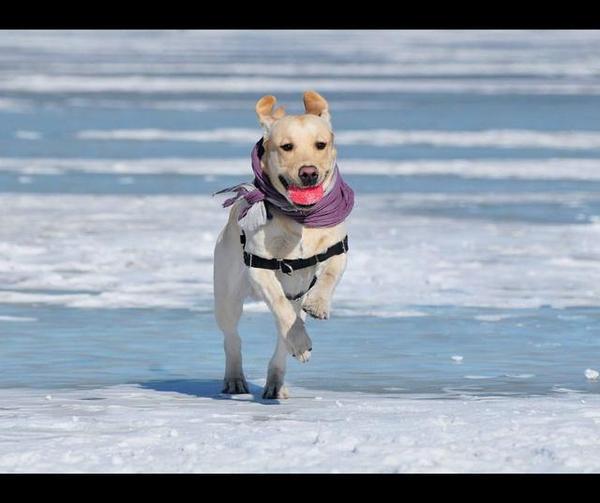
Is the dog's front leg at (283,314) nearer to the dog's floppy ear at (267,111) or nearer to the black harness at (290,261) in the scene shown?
the black harness at (290,261)

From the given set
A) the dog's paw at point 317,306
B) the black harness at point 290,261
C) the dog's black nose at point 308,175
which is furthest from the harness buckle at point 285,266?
the dog's black nose at point 308,175

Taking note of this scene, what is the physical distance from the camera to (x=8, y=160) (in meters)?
21.7

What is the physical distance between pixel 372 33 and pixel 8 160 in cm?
6657

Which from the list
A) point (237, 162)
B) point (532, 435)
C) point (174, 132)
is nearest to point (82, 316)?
point (532, 435)

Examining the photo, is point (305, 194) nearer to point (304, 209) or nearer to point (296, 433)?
point (304, 209)

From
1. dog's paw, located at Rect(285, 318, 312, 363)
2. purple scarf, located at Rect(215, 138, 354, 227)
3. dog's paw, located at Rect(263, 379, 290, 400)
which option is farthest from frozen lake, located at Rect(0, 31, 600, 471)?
purple scarf, located at Rect(215, 138, 354, 227)

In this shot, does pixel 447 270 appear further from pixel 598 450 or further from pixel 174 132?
pixel 174 132

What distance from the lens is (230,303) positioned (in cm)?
823

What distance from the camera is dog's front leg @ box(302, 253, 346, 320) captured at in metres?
7.37

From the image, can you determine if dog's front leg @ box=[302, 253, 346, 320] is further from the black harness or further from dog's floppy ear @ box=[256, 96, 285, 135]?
dog's floppy ear @ box=[256, 96, 285, 135]

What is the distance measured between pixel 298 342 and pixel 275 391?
2.16ft

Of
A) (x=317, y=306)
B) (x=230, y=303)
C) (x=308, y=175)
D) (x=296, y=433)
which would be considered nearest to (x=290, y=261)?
(x=317, y=306)

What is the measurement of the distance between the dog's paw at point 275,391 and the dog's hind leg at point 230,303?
282mm

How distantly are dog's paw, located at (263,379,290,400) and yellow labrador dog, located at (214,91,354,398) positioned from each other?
0.04 metres
